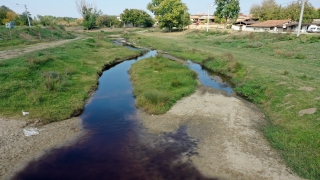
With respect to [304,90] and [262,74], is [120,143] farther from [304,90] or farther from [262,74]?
[262,74]

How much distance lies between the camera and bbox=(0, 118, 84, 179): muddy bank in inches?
416

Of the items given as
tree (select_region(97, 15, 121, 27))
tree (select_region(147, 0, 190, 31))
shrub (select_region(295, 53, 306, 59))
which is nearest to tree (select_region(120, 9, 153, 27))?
tree (select_region(97, 15, 121, 27))

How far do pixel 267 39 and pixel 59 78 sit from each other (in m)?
42.4

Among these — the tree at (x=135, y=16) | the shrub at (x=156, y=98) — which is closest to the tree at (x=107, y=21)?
the tree at (x=135, y=16)

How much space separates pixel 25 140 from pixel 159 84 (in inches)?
470

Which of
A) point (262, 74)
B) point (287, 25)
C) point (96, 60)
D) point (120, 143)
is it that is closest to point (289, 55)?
point (262, 74)

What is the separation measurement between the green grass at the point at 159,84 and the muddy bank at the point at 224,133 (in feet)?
2.39

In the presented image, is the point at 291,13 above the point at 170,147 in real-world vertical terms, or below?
above

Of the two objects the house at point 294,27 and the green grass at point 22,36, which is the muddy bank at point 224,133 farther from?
the house at point 294,27

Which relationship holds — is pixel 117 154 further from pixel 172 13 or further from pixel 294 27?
pixel 172 13

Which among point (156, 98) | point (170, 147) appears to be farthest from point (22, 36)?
point (170, 147)

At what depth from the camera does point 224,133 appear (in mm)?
13508

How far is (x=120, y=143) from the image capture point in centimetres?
1262

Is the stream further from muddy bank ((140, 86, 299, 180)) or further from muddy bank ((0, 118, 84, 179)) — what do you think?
muddy bank ((140, 86, 299, 180))
